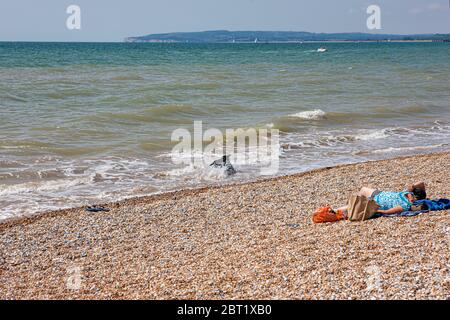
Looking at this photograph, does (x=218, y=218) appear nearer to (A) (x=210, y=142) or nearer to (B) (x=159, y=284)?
(B) (x=159, y=284)

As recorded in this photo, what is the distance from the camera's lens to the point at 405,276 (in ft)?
21.1

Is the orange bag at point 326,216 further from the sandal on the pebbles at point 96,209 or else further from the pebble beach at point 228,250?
the sandal on the pebbles at point 96,209

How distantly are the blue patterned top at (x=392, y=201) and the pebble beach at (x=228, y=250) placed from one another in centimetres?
41

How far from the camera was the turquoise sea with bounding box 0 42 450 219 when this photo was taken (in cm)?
1387

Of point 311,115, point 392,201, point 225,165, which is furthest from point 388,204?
point 311,115

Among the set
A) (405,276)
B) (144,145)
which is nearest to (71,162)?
(144,145)

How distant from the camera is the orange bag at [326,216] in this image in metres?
9.34

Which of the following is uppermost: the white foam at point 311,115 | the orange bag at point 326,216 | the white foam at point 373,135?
A: the white foam at point 311,115

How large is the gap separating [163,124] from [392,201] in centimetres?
1367

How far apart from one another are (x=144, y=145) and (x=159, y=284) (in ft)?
36.0

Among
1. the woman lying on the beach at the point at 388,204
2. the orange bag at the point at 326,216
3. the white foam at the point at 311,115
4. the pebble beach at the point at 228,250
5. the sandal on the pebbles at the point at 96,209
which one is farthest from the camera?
the white foam at the point at 311,115

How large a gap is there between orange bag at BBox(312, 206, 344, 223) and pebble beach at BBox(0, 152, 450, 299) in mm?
168

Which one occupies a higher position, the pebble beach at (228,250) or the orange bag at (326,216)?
the orange bag at (326,216)

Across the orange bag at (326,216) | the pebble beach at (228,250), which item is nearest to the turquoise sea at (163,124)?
the pebble beach at (228,250)
